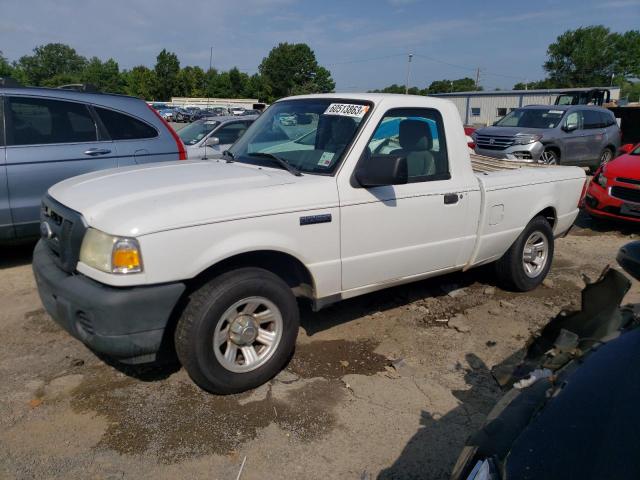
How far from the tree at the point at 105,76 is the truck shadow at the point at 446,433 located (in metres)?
105

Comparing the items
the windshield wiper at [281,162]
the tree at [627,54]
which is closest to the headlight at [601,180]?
the windshield wiper at [281,162]

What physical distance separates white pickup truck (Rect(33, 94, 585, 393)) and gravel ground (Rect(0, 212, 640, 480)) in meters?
0.35

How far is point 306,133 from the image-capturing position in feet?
13.6

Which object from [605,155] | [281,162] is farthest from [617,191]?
[605,155]

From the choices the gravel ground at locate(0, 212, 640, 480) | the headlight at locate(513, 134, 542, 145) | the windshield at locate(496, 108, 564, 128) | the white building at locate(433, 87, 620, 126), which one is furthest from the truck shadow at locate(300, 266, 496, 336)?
the white building at locate(433, 87, 620, 126)

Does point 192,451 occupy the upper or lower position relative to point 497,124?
lower

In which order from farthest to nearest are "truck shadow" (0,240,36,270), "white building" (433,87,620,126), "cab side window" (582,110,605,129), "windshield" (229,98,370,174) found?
1. "white building" (433,87,620,126)
2. "cab side window" (582,110,605,129)
3. "truck shadow" (0,240,36,270)
4. "windshield" (229,98,370,174)

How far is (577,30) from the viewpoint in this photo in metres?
88.8

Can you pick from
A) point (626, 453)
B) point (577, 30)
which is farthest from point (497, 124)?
point (577, 30)

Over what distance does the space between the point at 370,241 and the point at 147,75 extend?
300 feet

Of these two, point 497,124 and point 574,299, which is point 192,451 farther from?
point 497,124

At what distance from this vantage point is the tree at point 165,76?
8656 cm

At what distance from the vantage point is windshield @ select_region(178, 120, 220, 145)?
9.59 metres

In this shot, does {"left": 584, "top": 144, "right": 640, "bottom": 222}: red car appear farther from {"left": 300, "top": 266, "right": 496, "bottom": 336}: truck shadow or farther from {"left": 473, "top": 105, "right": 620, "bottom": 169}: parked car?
{"left": 473, "top": 105, "right": 620, "bottom": 169}: parked car
